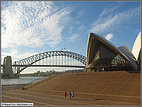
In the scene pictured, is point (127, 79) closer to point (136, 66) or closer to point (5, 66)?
point (136, 66)

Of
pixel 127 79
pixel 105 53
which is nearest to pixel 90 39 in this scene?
pixel 105 53

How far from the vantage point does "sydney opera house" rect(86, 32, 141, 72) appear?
78.7 feet

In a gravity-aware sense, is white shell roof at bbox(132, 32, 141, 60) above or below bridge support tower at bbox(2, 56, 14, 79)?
above

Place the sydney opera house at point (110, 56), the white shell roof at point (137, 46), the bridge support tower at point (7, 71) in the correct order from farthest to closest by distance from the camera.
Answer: the bridge support tower at point (7, 71) → the sydney opera house at point (110, 56) → the white shell roof at point (137, 46)

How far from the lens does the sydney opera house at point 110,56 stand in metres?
24.0

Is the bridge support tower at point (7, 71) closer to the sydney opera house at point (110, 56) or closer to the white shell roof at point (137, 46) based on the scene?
the sydney opera house at point (110, 56)

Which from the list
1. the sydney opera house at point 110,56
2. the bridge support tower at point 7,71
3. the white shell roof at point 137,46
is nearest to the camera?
the white shell roof at point 137,46

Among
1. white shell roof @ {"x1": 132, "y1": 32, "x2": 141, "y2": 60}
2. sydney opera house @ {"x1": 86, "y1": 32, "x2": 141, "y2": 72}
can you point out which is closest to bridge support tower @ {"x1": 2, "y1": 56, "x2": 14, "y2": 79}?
sydney opera house @ {"x1": 86, "y1": 32, "x2": 141, "y2": 72}

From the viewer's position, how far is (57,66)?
66250 millimetres

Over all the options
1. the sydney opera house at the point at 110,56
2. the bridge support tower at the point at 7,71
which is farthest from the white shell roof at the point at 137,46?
the bridge support tower at the point at 7,71

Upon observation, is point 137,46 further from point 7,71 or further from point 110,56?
point 7,71

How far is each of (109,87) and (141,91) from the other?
11.8ft

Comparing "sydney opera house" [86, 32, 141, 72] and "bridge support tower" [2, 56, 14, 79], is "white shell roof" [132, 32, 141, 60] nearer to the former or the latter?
"sydney opera house" [86, 32, 141, 72]

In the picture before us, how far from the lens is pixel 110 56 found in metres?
29.8
